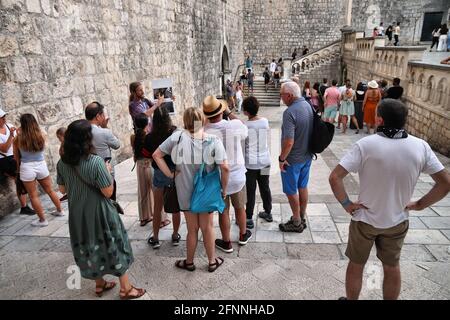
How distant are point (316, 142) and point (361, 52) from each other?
12.9 meters

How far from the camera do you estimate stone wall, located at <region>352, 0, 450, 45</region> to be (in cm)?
2172

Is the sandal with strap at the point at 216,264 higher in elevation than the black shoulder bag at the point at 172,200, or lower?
lower

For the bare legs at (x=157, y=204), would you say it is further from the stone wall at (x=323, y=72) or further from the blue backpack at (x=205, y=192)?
the stone wall at (x=323, y=72)

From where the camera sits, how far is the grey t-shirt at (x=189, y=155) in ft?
A: 8.82

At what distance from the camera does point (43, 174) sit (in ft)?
12.8

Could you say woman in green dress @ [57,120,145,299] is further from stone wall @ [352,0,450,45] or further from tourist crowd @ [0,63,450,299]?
stone wall @ [352,0,450,45]

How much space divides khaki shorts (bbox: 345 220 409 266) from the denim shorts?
5.97 feet

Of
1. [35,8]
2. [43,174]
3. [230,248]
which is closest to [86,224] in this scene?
[230,248]

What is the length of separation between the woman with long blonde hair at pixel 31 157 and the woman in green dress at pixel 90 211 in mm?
1436

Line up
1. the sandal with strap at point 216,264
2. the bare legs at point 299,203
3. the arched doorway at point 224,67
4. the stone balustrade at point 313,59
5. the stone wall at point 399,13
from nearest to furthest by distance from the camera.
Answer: the sandal with strap at point 216,264, the bare legs at point 299,203, the arched doorway at point 224,67, the stone balustrade at point 313,59, the stone wall at point 399,13

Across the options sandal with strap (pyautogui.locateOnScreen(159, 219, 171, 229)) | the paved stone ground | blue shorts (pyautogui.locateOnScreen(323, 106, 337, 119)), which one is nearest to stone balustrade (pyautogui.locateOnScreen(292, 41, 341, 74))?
blue shorts (pyautogui.locateOnScreen(323, 106, 337, 119))

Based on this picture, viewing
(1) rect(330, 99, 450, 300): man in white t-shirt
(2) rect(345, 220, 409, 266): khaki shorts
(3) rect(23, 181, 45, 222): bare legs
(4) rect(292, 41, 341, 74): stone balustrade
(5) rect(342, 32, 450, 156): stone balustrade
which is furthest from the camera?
(4) rect(292, 41, 341, 74): stone balustrade

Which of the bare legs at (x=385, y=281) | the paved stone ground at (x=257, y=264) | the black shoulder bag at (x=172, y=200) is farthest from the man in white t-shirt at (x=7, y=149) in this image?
the bare legs at (x=385, y=281)
